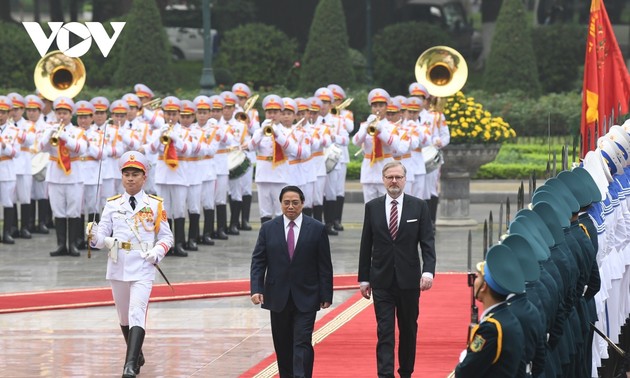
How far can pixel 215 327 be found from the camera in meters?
14.7

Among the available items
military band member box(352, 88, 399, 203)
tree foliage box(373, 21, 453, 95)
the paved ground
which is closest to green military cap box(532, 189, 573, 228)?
the paved ground

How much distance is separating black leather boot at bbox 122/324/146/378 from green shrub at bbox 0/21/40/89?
25322mm

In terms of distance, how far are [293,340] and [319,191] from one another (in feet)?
33.7

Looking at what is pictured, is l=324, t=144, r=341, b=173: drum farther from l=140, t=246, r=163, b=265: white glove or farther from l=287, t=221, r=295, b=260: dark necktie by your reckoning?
l=287, t=221, r=295, b=260: dark necktie

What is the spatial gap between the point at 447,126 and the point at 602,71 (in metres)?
5.39

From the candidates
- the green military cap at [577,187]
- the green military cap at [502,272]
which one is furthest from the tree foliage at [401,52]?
the green military cap at [502,272]

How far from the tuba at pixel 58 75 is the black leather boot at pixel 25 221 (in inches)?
59.5

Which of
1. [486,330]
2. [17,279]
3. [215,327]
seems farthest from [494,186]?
[486,330]

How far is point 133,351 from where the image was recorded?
12.2m

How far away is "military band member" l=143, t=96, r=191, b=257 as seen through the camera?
19969 millimetres

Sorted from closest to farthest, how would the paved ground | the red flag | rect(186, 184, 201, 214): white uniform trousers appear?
1. the paved ground
2. the red flag
3. rect(186, 184, 201, 214): white uniform trousers

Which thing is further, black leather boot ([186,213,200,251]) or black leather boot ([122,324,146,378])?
black leather boot ([186,213,200,251])

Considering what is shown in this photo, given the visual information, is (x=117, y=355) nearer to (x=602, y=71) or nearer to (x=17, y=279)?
(x=17, y=279)

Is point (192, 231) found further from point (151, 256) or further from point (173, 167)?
point (151, 256)
